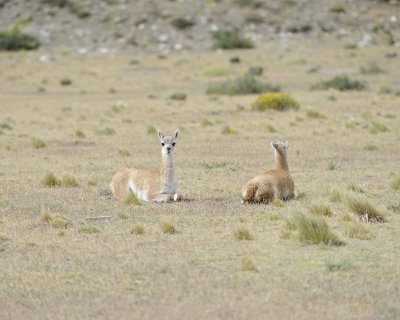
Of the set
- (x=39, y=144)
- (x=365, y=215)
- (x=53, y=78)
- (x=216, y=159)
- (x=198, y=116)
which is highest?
(x=365, y=215)

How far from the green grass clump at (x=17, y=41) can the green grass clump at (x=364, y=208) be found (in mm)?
57269

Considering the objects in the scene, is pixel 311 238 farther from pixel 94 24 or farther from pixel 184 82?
pixel 94 24

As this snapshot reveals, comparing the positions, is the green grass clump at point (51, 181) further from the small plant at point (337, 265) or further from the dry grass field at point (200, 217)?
the small plant at point (337, 265)

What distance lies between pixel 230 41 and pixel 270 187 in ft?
168

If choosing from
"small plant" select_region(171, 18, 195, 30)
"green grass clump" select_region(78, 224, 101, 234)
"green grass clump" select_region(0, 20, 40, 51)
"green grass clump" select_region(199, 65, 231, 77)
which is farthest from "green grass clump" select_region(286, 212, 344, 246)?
"small plant" select_region(171, 18, 195, 30)

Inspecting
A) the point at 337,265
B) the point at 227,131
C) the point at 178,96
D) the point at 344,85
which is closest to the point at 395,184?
the point at 337,265

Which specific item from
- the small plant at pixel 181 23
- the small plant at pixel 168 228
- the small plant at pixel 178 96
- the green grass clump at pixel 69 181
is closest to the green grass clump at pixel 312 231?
the small plant at pixel 168 228

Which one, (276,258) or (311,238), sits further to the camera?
(311,238)

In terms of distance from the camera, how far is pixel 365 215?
13.7 metres

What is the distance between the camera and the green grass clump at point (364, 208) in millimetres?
13828

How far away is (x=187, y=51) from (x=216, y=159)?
4476 cm

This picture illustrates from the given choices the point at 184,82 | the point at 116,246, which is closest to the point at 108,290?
the point at 116,246

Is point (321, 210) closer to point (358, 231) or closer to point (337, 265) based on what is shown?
point (358, 231)

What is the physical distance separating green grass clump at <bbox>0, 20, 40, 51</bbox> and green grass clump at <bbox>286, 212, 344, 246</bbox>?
5879 centimetres
